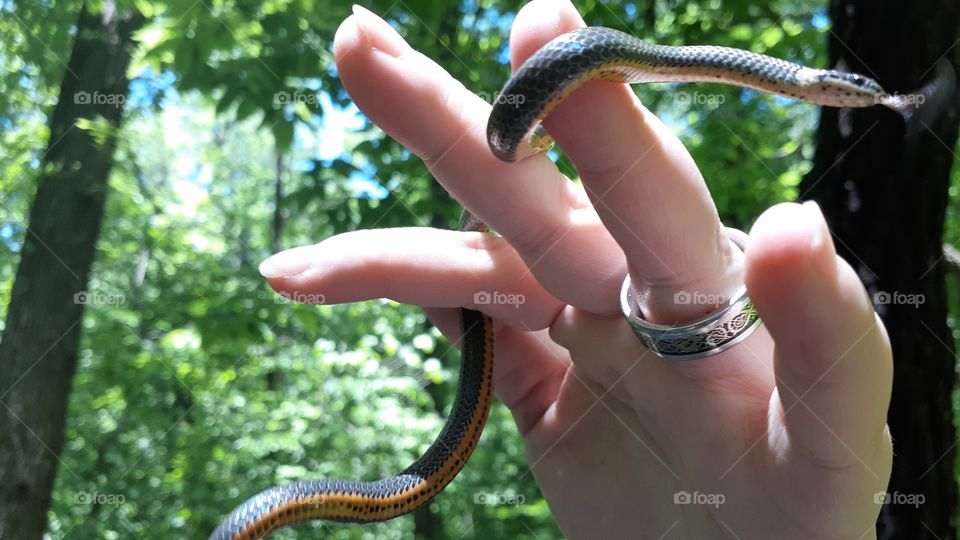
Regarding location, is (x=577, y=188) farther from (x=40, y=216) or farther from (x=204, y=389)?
(x=204, y=389)

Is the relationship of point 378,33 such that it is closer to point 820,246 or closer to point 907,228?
point 820,246

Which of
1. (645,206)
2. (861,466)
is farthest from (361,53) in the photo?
(861,466)

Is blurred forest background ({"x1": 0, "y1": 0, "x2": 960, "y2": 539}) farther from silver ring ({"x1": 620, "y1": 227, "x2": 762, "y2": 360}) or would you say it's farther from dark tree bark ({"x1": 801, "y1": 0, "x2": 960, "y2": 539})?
silver ring ({"x1": 620, "y1": 227, "x2": 762, "y2": 360})

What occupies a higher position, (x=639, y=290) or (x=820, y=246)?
(x=820, y=246)

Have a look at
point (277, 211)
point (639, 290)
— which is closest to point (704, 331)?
point (639, 290)

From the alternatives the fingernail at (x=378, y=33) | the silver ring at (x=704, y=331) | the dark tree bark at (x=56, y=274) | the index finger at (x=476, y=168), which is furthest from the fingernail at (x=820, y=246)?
the dark tree bark at (x=56, y=274)

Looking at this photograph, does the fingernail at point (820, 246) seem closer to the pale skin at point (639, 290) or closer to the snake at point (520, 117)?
the pale skin at point (639, 290)
